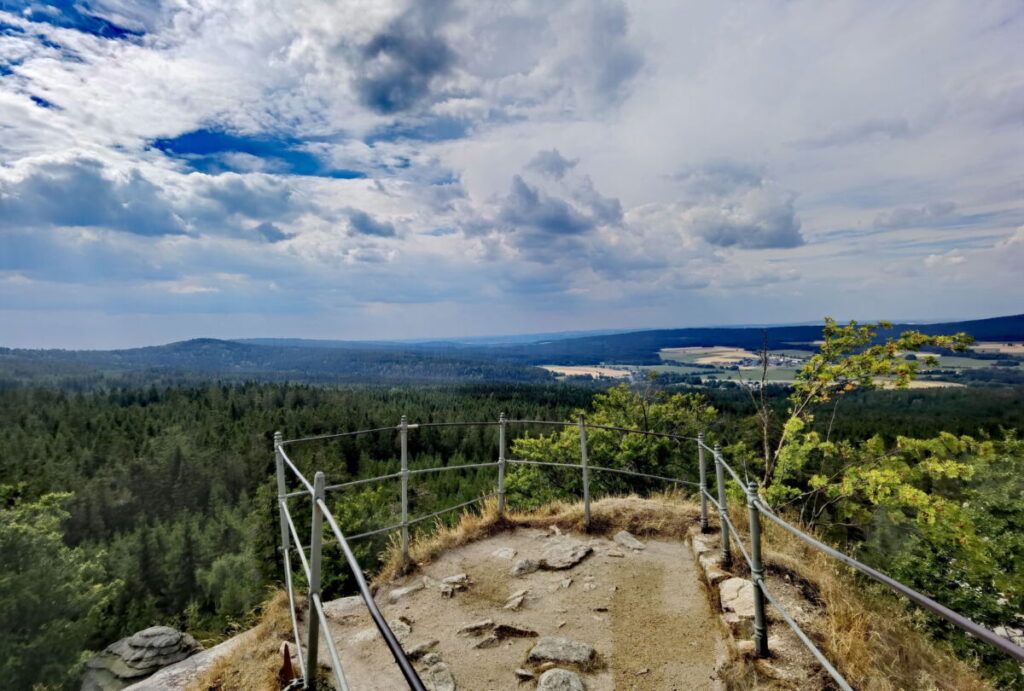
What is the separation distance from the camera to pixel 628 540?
6.96 m

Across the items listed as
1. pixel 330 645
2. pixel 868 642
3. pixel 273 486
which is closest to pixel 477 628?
pixel 330 645

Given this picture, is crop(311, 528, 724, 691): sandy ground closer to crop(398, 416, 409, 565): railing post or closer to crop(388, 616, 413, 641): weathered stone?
crop(388, 616, 413, 641): weathered stone

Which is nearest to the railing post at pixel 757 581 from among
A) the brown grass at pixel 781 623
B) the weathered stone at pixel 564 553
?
the brown grass at pixel 781 623

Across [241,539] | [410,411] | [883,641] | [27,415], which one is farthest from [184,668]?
[27,415]

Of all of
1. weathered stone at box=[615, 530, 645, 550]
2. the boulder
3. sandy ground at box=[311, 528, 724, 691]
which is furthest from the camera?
the boulder

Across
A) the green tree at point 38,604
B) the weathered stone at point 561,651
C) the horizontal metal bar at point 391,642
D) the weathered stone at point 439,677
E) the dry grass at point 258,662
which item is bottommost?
the green tree at point 38,604

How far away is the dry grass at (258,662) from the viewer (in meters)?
4.52

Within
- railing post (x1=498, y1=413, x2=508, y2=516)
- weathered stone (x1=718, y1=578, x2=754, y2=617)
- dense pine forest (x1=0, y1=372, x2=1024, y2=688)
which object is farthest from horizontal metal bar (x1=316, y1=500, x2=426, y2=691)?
dense pine forest (x1=0, y1=372, x2=1024, y2=688)

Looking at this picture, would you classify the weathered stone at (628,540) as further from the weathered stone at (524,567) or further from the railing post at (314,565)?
the railing post at (314,565)

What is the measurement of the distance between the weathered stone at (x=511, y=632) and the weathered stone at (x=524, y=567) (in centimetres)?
120

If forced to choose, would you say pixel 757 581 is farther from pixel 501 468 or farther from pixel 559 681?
pixel 501 468

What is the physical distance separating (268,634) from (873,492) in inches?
369

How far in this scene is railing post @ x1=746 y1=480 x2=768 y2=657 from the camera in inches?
144

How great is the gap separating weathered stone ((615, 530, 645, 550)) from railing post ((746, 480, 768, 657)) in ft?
9.10
